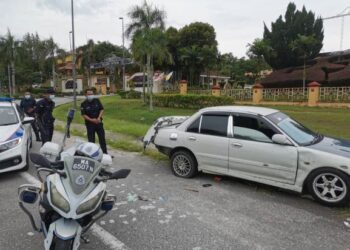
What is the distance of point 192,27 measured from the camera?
40.5 metres

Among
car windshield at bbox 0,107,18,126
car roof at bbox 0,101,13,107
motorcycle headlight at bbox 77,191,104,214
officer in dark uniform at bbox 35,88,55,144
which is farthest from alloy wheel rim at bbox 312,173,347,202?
car roof at bbox 0,101,13,107

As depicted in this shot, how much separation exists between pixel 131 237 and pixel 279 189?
291 centimetres

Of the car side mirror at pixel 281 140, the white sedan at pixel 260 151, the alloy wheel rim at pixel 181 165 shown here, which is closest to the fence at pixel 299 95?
the white sedan at pixel 260 151

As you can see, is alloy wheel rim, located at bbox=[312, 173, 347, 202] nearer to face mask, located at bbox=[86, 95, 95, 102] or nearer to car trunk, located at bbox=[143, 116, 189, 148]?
car trunk, located at bbox=[143, 116, 189, 148]

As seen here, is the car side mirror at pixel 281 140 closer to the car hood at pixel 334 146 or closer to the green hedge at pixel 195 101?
the car hood at pixel 334 146

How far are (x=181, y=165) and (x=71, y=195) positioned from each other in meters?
3.55

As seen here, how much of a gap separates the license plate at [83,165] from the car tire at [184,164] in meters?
3.31

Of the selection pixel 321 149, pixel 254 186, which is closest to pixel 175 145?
pixel 254 186

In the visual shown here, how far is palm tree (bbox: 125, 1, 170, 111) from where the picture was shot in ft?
71.9

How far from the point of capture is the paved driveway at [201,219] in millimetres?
3746

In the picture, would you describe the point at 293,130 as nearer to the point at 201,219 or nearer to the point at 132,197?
the point at 201,219

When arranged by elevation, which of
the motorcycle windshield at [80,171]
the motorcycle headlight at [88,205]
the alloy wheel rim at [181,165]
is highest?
the motorcycle windshield at [80,171]

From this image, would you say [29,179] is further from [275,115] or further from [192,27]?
[192,27]

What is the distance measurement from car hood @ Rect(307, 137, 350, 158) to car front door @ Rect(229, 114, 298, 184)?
418mm
